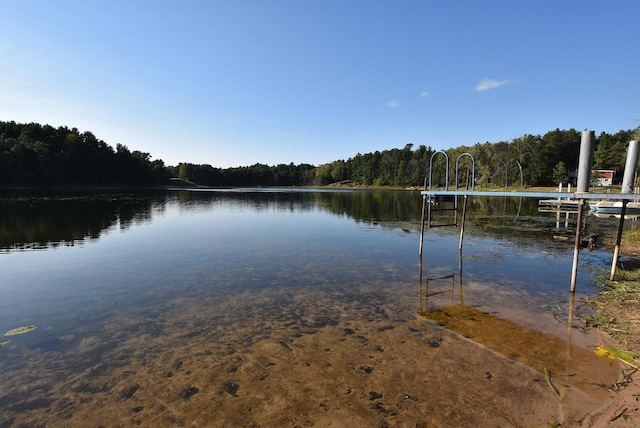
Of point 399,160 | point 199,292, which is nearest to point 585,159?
point 199,292

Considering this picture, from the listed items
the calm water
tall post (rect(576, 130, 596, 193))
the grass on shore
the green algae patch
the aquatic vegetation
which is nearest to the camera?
the calm water

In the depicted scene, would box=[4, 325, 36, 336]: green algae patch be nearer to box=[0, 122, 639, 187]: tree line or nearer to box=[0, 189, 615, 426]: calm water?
box=[0, 189, 615, 426]: calm water

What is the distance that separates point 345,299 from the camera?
36.2ft

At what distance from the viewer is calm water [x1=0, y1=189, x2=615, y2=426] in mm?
6680

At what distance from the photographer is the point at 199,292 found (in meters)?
11.5

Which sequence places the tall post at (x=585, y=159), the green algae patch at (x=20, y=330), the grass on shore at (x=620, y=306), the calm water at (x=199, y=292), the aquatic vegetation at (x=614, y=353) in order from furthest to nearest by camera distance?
the tall post at (x=585, y=159), the green algae patch at (x=20, y=330), the grass on shore at (x=620, y=306), the aquatic vegetation at (x=614, y=353), the calm water at (x=199, y=292)

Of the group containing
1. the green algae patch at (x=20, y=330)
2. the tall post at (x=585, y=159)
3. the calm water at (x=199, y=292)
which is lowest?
the calm water at (x=199, y=292)

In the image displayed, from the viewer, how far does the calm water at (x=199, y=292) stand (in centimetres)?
668

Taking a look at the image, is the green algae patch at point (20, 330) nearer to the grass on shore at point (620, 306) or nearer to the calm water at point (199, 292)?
the calm water at point (199, 292)

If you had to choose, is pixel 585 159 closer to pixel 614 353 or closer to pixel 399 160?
pixel 614 353

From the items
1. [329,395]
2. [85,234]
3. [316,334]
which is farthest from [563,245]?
[85,234]

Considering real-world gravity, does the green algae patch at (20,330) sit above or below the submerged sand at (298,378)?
above

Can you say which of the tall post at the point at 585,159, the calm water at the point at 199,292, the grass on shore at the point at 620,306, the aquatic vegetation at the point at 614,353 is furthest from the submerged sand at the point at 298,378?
the tall post at the point at 585,159

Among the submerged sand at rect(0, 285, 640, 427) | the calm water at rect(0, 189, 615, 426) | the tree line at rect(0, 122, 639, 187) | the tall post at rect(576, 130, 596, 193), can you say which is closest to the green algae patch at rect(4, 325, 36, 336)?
the calm water at rect(0, 189, 615, 426)
